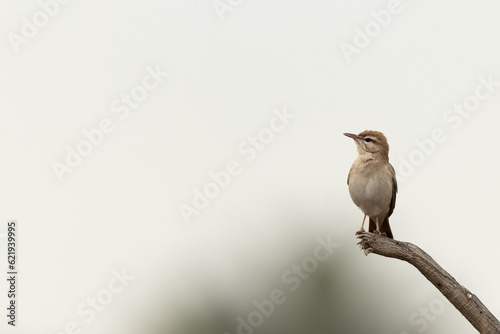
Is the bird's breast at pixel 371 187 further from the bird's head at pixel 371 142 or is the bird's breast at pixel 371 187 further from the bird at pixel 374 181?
the bird's head at pixel 371 142

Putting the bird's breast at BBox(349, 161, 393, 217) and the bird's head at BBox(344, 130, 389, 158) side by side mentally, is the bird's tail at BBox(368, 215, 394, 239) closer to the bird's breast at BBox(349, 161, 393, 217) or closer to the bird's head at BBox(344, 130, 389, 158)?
the bird's breast at BBox(349, 161, 393, 217)

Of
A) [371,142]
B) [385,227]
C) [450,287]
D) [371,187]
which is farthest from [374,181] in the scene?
[450,287]

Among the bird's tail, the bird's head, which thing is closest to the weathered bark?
the bird's tail

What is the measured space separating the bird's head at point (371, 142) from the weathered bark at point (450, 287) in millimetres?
1616

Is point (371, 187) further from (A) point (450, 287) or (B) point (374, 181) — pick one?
(A) point (450, 287)

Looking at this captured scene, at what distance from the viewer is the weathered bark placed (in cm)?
653

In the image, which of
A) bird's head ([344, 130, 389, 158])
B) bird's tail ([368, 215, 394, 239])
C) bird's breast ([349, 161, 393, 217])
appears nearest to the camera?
bird's breast ([349, 161, 393, 217])

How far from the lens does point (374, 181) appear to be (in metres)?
8.12

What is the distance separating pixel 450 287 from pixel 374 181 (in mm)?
1911

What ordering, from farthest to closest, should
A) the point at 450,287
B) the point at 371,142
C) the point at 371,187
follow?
the point at 371,142 → the point at 371,187 → the point at 450,287

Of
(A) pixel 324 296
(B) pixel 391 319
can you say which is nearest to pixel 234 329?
(A) pixel 324 296

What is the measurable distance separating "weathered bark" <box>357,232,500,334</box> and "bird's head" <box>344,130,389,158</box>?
63.6 inches

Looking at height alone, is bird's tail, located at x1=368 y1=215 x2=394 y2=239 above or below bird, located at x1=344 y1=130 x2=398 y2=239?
below

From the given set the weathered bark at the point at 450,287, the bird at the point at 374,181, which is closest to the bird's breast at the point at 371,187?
the bird at the point at 374,181
